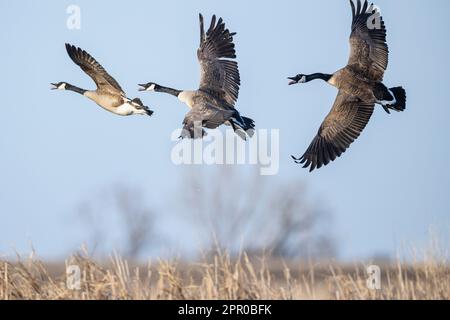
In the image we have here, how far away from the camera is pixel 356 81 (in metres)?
13.1

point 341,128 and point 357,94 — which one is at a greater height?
point 357,94

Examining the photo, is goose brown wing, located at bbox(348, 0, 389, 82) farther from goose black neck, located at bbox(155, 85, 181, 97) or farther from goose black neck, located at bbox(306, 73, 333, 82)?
goose black neck, located at bbox(155, 85, 181, 97)

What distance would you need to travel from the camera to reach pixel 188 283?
985 cm

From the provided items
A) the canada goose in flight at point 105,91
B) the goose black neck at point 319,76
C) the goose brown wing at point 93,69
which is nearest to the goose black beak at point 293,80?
the goose black neck at point 319,76

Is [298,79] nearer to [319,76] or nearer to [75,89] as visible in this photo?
[319,76]

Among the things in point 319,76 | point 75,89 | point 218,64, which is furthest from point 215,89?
point 75,89

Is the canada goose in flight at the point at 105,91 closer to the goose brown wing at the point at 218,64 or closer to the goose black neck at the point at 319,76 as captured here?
the goose brown wing at the point at 218,64

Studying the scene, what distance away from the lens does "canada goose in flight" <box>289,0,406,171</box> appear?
13.1 meters

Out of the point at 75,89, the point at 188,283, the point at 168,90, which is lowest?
the point at 188,283

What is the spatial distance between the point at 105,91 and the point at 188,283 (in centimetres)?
502

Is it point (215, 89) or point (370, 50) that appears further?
point (215, 89)

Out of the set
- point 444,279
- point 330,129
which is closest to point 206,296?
point 444,279

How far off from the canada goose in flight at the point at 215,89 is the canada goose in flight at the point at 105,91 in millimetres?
655

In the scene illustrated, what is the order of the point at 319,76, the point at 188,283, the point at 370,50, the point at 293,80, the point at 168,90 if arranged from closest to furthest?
the point at 188,283
the point at 370,50
the point at 319,76
the point at 293,80
the point at 168,90
